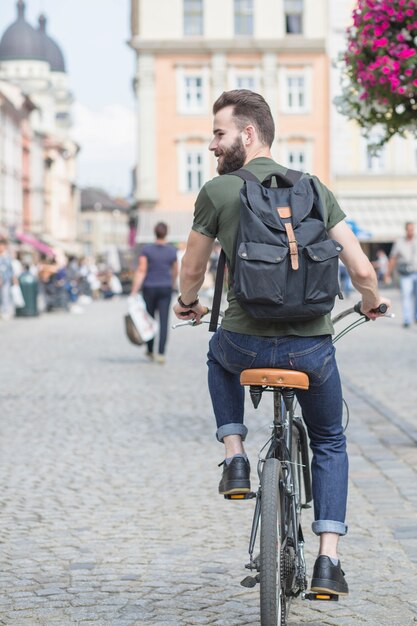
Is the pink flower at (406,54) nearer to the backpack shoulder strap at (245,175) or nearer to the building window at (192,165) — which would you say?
the backpack shoulder strap at (245,175)

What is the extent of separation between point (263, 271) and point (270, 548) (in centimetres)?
82

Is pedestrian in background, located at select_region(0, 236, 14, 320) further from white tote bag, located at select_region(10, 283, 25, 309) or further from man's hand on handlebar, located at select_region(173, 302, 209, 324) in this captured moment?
man's hand on handlebar, located at select_region(173, 302, 209, 324)

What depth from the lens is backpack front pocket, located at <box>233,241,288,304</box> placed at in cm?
413

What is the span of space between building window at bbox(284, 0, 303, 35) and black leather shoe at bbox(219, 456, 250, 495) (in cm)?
5699

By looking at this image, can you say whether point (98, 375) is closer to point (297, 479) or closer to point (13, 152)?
point (297, 479)

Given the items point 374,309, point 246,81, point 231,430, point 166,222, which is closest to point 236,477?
point 231,430

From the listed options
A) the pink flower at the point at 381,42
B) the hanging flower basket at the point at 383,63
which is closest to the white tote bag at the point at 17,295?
the hanging flower basket at the point at 383,63

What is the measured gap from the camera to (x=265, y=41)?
59.8m

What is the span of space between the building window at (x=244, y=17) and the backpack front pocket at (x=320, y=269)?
56.9 m

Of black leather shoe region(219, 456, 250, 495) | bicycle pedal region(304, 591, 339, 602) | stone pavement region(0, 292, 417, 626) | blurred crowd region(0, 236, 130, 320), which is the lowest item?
blurred crowd region(0, 236, 130, 320)

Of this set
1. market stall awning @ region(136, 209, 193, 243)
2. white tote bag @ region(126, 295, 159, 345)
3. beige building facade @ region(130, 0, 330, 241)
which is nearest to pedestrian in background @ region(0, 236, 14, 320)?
white tote bag @ region(126, 295, 159, 345)

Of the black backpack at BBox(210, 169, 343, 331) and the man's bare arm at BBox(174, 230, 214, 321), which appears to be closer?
the black backpack at BBox(210, 169, 343, 331)

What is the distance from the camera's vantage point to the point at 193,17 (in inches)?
2357

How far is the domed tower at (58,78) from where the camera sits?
129250 mm
